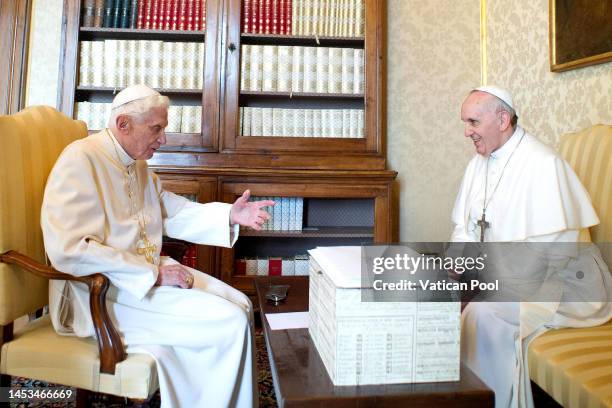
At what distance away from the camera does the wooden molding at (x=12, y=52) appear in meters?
3.59

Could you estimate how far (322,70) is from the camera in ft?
11.4

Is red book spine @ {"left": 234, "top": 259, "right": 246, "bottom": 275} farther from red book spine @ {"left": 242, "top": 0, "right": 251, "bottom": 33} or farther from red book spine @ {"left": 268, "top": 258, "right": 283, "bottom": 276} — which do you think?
red book spine @ {"left": 242, "top": 0, "right": 251, "bottom": 33}

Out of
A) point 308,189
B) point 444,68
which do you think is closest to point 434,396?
point 308,189

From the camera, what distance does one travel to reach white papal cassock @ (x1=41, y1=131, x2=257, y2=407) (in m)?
1.63

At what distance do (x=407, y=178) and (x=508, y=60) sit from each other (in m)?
1.13

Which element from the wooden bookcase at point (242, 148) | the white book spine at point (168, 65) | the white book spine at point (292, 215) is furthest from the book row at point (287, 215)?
the white book spine at point (168, 65)

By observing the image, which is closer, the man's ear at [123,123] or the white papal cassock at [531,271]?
the white papal cassock at [531,271]

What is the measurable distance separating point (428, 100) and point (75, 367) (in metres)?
3.19

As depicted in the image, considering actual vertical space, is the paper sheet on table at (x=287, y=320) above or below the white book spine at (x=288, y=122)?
below

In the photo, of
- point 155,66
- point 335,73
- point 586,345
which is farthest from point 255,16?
point 586,345

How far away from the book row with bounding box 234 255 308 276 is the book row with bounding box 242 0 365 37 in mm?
1662

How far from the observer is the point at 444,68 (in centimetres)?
382

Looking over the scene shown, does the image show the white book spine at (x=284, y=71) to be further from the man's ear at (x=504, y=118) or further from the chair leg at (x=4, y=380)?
the chair leg at (x=4, y=380)

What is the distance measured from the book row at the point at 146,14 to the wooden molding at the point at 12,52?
2.09 feet
